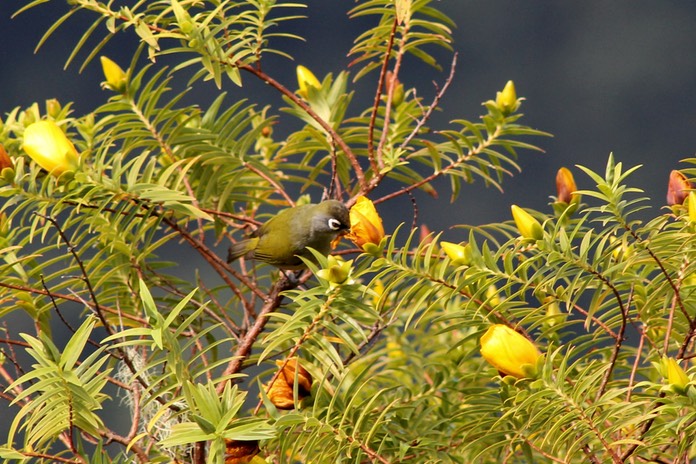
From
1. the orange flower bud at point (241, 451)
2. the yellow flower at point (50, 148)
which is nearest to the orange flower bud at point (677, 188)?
the orange flower bud at point (241, 451)

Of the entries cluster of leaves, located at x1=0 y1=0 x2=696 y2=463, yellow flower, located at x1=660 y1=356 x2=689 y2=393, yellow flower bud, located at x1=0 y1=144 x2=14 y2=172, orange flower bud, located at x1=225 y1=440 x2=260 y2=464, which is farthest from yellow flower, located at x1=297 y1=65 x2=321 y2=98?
yellow flower, located at x1=660 y1=356 x2=689 y2=393

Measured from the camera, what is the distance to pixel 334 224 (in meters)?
1.46

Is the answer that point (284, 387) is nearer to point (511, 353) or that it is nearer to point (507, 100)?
point (511, 353)

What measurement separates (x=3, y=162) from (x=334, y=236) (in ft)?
1.88

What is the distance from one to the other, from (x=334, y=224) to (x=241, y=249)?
234 millimetres

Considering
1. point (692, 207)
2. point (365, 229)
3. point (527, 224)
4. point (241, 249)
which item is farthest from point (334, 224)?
→ point (692, 207)

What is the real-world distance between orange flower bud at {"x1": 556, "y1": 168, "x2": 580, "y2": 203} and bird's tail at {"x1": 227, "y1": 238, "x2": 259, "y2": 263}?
1.89ft

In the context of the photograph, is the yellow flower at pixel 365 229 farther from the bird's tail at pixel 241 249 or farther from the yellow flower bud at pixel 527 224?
the bird's tail at pixel 241 249

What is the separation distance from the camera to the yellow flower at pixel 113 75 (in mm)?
1401

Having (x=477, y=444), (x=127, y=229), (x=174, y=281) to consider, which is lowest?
(x=477, y=444)

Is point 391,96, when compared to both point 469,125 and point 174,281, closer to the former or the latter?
point 469,125

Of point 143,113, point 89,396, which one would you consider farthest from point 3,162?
point 89,396

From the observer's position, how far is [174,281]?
148 cm

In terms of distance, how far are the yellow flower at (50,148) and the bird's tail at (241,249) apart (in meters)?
0.45
